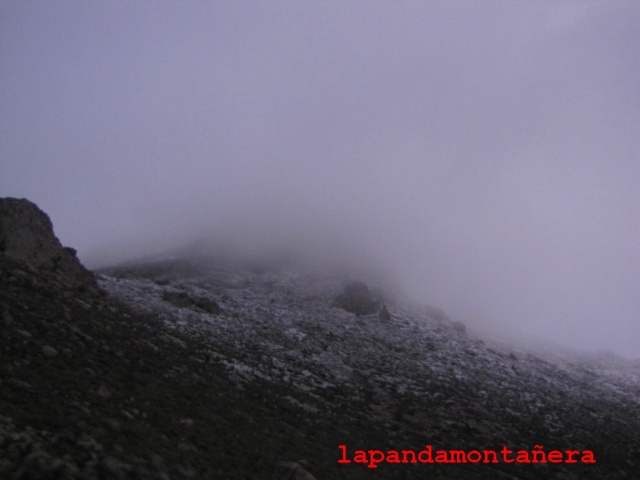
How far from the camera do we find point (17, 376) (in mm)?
9391

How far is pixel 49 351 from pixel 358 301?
33.6 m

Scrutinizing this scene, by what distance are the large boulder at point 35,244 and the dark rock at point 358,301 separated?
24.1 metres

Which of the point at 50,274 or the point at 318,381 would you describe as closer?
the point at 50,274

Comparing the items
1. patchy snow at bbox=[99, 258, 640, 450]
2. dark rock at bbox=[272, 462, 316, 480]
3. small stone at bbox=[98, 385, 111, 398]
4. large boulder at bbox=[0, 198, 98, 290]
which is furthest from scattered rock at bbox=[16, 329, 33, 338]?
large boulder at bbox=[0, 198, 98, 290]

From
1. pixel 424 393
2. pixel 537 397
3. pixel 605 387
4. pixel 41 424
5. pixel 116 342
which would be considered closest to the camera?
pixel 41 424

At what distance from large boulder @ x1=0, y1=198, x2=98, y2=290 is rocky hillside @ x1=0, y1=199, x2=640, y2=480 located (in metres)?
0.10

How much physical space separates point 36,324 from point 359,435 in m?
11.4

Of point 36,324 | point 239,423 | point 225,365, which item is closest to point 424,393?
point 225,365

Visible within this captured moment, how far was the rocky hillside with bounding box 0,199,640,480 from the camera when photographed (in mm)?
8836

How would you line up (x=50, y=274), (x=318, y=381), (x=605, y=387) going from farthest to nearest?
(x=605, y=387)
(x=318, y=381)
(x=50, y=274)

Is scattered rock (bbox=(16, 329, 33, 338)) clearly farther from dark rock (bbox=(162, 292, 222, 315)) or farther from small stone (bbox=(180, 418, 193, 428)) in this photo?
dark rock (bbox=(162, 292, 222, 315))

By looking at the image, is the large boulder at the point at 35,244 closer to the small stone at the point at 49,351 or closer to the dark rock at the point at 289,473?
the small stone at the point at 49,351

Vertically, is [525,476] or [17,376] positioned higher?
[17,376]

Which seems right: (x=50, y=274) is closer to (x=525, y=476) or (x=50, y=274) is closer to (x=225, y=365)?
(x=225, y=365)
